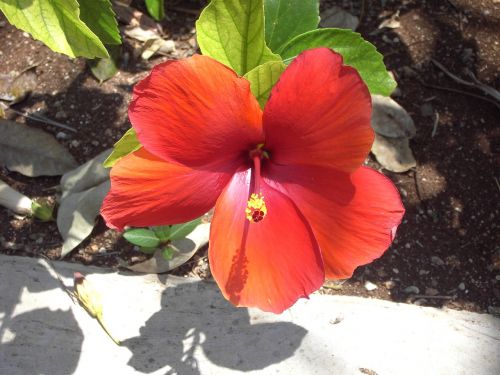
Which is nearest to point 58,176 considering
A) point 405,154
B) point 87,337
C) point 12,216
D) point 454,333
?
point 12,216

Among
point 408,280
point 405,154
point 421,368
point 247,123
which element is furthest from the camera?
point 405,154

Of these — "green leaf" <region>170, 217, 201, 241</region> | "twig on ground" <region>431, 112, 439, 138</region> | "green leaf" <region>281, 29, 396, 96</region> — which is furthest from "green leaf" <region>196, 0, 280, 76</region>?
"twig on ground" <region>431, 112, 439, 138</region>

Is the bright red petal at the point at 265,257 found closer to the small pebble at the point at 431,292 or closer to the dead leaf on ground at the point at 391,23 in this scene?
the small pebble at the point at 431,292

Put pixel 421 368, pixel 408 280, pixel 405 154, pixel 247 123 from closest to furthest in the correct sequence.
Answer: pixel 247 123 < pixel 421 368 < pixel 408 280 < pixel 405 154

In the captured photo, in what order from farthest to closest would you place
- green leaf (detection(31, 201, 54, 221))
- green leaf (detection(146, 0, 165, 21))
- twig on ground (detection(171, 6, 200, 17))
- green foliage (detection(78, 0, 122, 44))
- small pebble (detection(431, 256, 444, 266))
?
twig on ground (detection(171, 6, 200, 17))
green leaf (detection(146, 0, 165, 21))
small pebble (detection(431, 256, 444, 266))
green leaf (detection(31, 201, 54, 221))
green foliage (detection(78, 0, 122, 44))

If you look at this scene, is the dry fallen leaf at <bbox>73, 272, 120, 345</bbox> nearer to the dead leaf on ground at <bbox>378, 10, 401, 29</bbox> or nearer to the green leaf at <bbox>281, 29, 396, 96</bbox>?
the green leaf at <bbox>281, 29, 396, 96</bbox>

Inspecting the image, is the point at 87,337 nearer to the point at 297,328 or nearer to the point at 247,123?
the point at 297,328

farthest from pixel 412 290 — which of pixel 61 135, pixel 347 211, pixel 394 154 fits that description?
pixel 61 135
